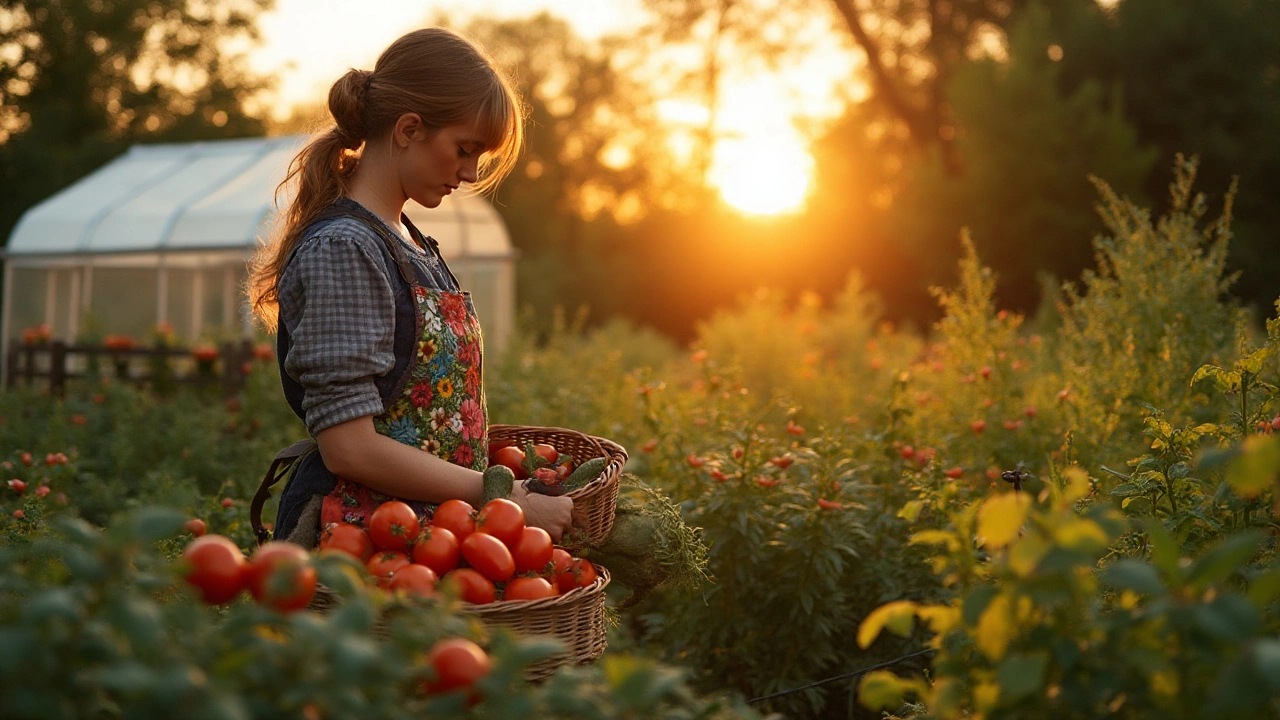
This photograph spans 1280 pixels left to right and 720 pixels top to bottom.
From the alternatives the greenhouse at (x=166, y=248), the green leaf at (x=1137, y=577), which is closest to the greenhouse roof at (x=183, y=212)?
the greenhouse at (x=166, y=248)

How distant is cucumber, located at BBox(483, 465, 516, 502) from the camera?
208 centimetres

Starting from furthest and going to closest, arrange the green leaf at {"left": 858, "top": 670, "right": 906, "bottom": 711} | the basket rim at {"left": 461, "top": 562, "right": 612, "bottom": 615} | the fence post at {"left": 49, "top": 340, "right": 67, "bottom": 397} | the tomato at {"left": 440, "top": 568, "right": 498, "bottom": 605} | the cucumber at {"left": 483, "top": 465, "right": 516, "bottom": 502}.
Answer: the fence post at {"left": 49, "top": 340, "right": 67, "bottom": 397} → the cucumber at {"left": 483, "top": 465, "right": 516, "bottom": 502} → the tomato at {"left": 440, "top": 568, "right": 498, "bottom": 605} → the basket rim at {"left": 461, "top": 562, "right": 612, "bottom": 615} → the green leaf at {"left": 858, "top": 670, "right": 906, "bottom": 711}

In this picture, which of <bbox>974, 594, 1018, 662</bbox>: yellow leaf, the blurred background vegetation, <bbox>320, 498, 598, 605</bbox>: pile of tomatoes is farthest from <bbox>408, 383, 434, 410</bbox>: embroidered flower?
the blurred background vegetation

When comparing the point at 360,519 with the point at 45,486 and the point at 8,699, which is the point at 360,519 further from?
the point at 45,486

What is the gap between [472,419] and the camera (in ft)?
7.48

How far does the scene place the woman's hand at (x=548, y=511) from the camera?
6.86 ft

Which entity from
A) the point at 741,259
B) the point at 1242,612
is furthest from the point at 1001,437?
the point at 741,259

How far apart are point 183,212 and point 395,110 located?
11.2m

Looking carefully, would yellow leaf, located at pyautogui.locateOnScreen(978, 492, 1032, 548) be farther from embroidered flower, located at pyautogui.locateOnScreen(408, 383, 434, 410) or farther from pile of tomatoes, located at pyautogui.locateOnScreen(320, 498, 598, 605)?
embroidered flower, located at pyautogui.locateOnScreen(408, 383, 434, 410)

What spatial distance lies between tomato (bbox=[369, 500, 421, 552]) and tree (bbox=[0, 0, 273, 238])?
20.5 meters

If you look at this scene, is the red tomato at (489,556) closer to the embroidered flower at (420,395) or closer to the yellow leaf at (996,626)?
the embroidered flower at (420,395)

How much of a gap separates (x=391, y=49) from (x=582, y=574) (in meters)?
1.19

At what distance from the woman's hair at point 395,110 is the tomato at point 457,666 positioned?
1.20 m

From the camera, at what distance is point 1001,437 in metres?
4.68
